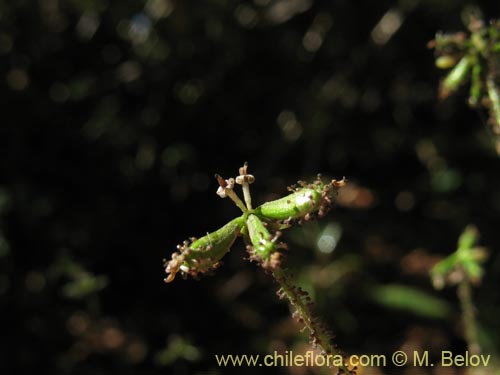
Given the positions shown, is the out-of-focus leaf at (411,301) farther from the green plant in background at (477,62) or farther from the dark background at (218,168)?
the green plant in background at (477,62)

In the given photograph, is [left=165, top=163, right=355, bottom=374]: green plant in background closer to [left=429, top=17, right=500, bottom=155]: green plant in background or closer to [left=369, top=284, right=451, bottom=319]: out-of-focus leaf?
[left=429, top=17, right=500, bottom=155]: green plant in background

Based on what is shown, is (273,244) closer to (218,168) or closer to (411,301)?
(411,301)

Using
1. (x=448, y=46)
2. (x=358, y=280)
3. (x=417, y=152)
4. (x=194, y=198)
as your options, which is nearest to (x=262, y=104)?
(x=194, y=198)

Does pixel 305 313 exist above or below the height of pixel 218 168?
below

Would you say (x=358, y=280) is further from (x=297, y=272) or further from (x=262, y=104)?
(x=262, y=104)

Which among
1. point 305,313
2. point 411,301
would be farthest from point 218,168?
point 305,313
